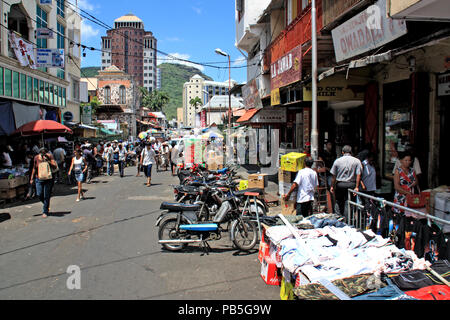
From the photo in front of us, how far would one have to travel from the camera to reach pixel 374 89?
33.9 feet

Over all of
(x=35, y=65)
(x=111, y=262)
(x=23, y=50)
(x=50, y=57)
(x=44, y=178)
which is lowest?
(x=111, y=262)

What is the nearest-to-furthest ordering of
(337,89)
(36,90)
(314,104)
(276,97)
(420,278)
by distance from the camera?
1. (420,278)
2. (314,104)
3. (337,89)
4. (276,97)
5. (36,90)

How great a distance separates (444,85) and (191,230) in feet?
21.4

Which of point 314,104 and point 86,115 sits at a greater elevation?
point 86,115

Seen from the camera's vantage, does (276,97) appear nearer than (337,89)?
No

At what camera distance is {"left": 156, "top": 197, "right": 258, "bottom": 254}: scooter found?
6352 mm

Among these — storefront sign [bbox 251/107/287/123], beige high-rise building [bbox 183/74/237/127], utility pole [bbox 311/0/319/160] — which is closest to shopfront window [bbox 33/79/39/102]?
storefront sign [bbox 251/107/287/123]

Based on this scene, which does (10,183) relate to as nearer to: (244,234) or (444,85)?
(244,234)

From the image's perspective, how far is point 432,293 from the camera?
3.33m

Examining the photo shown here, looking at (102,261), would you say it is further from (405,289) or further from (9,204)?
(9,204)

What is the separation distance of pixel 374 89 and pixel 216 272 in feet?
25.7

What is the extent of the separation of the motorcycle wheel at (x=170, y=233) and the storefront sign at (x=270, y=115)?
35.1 feet

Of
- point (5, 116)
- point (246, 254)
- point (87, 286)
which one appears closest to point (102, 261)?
point (87, 286)

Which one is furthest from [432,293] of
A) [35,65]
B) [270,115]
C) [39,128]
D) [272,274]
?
[35,65]
